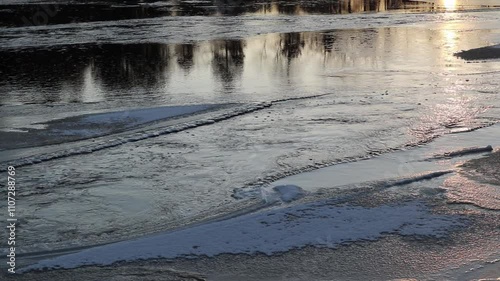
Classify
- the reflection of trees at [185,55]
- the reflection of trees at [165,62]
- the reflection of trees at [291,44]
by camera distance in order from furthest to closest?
the reflection of trees at [291,44]
the reflection of trees at [185,55]
the reflection of trees at [165,62]

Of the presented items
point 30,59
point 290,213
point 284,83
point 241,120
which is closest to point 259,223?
point 290,213

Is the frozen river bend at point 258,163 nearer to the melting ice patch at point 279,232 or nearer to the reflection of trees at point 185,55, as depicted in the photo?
the melting ice patch at point 279,232

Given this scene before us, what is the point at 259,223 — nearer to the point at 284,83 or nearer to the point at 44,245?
the point at 44,245

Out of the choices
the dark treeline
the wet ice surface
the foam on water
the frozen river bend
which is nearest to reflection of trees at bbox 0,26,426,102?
the frozen river bend

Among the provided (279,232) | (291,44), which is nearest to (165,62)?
(291,44)

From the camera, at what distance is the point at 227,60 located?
18.6m

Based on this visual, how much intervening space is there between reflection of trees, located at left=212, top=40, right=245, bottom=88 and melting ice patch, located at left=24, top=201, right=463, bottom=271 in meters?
8.05

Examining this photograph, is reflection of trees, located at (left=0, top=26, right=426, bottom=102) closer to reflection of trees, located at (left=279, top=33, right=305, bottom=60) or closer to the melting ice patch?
reflection of trees, located at (left=279, top=33, right=305, bottom=60)

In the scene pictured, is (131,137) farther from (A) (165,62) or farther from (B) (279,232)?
(A) (165,62)

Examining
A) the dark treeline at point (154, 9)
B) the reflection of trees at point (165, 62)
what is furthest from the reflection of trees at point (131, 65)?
the dark treeline at point (154, 9)

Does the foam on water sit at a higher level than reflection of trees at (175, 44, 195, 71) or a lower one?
lower

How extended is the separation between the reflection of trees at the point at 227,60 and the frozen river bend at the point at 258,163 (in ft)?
0.35

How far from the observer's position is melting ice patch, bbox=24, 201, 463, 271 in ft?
19.8

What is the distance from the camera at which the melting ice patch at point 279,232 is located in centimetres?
603
